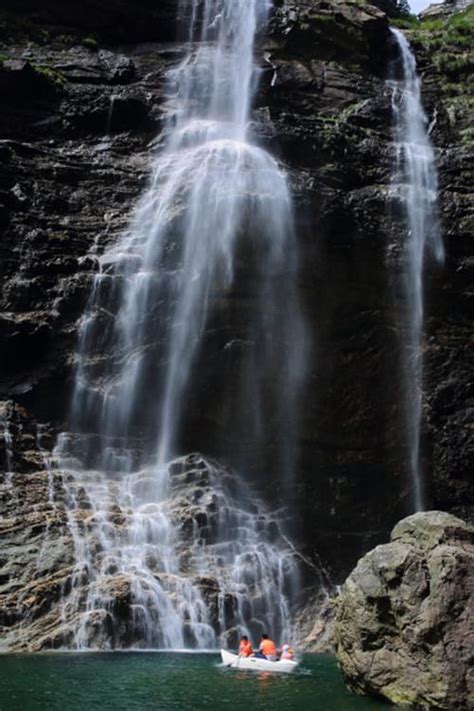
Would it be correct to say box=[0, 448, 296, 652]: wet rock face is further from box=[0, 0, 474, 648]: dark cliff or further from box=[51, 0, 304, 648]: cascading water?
box=[0, 0, 474, 648]: dark cliff

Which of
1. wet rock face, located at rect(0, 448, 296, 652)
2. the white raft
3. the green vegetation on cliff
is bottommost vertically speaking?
the white raft

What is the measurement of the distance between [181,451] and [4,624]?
785 cm

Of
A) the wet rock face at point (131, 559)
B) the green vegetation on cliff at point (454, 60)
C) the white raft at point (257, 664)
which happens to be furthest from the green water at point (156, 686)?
the green vegetation on cliff at point (454, 60)

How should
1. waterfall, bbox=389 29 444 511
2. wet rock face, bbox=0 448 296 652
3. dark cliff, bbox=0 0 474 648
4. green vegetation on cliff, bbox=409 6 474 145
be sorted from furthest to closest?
green vegetation on cliff, bbox=409 6 474 145, waterfall, bbox=389 29 444 511, dark cliff, bbox=0 0 474 648, wet rock face, bbox=0 448 296 652

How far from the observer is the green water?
11953 mm

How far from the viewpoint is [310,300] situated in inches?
1026

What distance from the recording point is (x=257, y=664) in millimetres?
15922

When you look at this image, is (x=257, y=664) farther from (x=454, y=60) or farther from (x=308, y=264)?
(x=454, y=60)

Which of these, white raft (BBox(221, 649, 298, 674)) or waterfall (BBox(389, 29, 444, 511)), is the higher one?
waterfall (BBox(389, 29, 444, 511))

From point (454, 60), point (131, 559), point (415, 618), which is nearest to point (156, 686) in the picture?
point (415, 618)

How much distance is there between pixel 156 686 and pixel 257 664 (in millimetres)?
3049

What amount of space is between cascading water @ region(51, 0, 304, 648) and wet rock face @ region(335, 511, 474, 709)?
24.9 ft

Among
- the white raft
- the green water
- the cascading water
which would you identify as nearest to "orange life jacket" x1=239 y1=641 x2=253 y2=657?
the white raft

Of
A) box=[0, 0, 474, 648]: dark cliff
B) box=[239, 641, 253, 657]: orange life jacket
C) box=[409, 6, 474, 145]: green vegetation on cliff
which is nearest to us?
box=[239, 641, 253, 657]: orange life jacket
